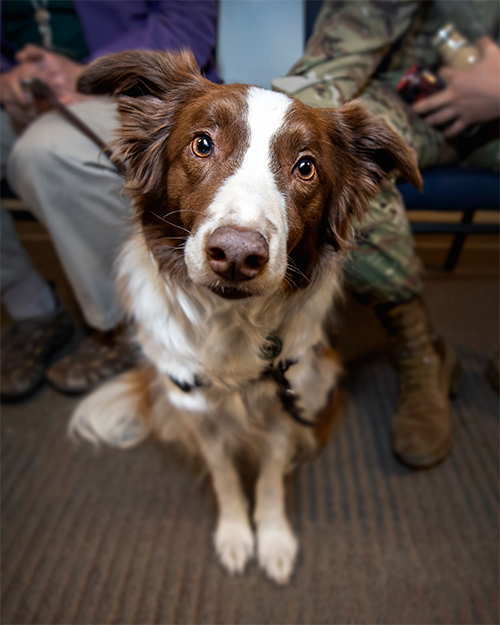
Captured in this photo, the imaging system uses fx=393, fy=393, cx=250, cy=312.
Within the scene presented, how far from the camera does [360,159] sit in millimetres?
941

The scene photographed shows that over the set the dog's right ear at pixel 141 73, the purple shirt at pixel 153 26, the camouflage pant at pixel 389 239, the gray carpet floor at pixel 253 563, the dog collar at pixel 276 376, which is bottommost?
the gray carpet floor at pixel 253 563

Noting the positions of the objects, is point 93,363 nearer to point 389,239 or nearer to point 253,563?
point 253,563

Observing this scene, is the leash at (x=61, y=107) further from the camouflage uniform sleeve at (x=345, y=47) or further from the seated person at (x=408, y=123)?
the seated person at (x=408, y=123)

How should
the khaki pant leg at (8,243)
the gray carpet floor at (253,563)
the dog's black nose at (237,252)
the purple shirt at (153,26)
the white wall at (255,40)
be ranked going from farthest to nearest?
the khaki pant leg at (8,243)
the gray carpet floor at (253,563)
the purple shirt at (153,26)
the white wall at (255,40)
the dog's black nose at (237,252)

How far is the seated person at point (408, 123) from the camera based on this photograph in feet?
3.80

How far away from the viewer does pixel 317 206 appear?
2.84ft

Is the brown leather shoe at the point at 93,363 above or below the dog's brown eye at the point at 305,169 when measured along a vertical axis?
below

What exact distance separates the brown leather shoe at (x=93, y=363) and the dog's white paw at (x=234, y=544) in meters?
0.76

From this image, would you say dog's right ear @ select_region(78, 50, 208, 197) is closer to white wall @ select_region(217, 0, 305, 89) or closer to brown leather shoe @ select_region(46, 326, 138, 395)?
white wall @ select_region(217, 0, 305, 89)

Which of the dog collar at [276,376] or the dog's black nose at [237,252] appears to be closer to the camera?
the dog's black nose at [237,252]

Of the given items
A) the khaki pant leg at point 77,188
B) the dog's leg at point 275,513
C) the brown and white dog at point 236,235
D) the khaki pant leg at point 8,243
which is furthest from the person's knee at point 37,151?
the dog's leg at point 275,513

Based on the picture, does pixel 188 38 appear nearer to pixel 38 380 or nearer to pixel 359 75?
pixel 359 75

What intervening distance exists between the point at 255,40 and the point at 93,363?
4.67 feet

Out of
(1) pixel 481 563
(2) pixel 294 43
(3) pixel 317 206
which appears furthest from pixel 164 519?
(2) pixel 294 43
